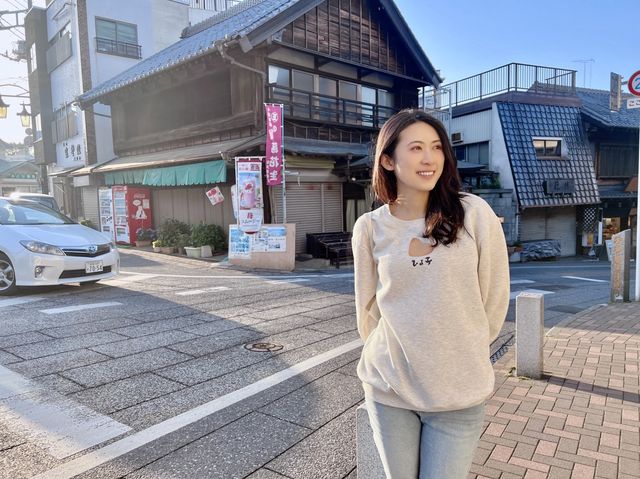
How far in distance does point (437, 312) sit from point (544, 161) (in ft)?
67.8

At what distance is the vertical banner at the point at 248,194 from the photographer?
12180 millimetres

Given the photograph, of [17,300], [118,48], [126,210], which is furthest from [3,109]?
[17,300]

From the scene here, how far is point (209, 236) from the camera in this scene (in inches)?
552

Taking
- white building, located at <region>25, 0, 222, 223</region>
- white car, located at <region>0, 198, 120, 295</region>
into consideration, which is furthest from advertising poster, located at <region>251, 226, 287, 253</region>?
white building, located at <region>25, 0, 222, 223</region>

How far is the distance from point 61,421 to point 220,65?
13.0m

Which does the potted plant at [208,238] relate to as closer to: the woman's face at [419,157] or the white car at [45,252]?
the white car at [45,252]

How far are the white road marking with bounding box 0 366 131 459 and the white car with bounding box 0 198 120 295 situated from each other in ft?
12.5

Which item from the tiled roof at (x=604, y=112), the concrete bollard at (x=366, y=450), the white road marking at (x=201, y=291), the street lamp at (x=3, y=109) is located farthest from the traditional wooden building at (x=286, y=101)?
the concrete bollard at (x=366, y=450)

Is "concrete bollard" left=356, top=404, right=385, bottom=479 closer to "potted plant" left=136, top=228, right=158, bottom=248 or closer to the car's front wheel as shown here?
the car's front wheel

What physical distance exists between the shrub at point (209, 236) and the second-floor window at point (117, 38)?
44.0 feet

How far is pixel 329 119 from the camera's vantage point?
51.2 ft

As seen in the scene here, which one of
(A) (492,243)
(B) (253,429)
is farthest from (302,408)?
(A) (492,243)

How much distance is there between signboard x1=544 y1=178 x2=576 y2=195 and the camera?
1903cm

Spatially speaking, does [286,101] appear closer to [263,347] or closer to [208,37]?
[208,37]
